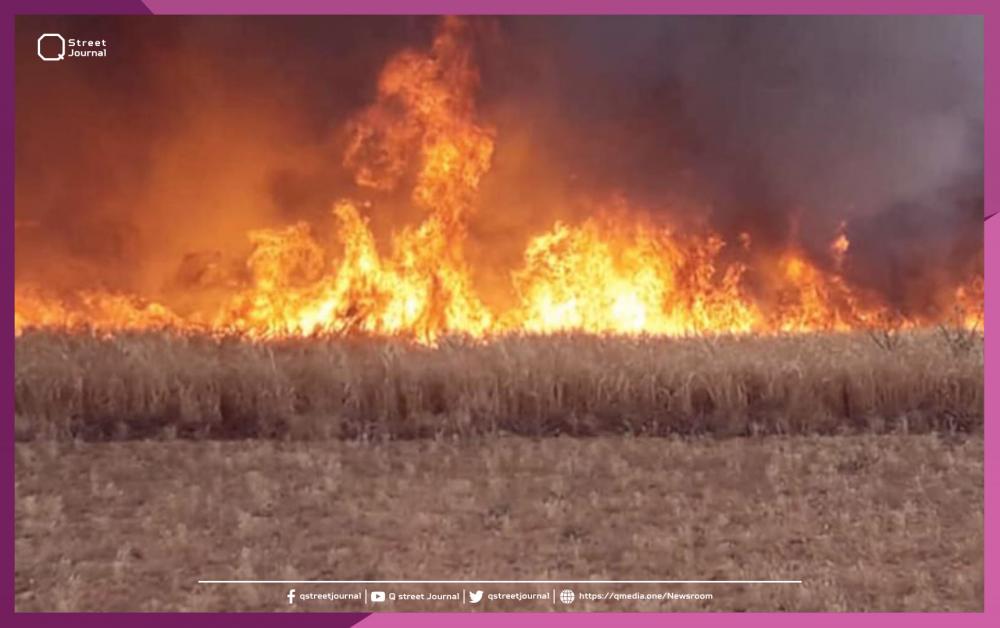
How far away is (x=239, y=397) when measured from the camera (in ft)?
13.6

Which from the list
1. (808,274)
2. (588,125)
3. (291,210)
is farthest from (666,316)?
(291,210)

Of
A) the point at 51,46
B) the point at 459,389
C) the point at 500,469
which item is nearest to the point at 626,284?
the point at 459,389

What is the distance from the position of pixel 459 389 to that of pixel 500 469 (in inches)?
26.4

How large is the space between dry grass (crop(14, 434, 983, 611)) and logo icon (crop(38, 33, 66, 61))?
1.57m

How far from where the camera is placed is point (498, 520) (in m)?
3.39

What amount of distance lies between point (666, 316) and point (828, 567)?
2335 millimetres

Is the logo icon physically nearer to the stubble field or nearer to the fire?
the stubble field

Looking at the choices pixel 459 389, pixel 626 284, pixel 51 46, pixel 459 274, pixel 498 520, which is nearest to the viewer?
pixel 498 520

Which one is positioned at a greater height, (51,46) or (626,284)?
(51,46)

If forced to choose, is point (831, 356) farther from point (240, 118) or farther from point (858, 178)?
point (240, 118)

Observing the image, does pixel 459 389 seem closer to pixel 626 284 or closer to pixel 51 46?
pixel 626 284

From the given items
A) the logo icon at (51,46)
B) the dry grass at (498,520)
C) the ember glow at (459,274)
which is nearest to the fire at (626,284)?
the ember glow at (459,274)

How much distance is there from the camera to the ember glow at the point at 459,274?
185 inches

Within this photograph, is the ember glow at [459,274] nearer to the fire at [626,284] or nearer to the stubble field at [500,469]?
the fire at [626,284]
